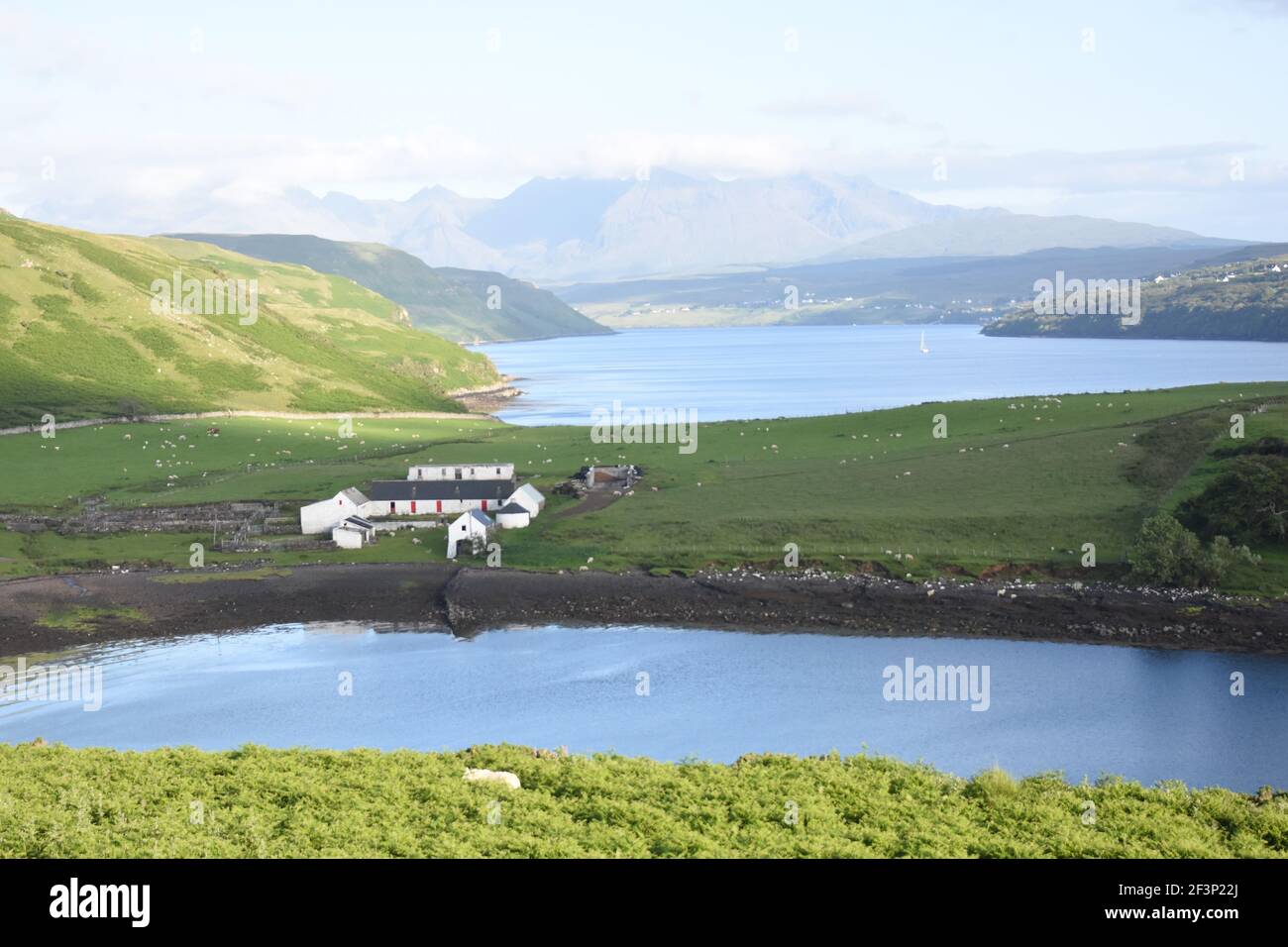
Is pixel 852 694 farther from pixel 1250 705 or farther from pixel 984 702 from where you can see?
pixel 1250 705

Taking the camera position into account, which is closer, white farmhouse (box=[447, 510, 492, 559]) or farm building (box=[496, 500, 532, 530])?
white farmhouse (box=[447, 510, 492, 559])

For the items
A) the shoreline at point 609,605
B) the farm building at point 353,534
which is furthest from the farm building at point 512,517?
the farm building at point 353,534

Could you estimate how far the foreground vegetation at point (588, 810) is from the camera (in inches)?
895

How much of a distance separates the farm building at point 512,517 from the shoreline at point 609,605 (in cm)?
704

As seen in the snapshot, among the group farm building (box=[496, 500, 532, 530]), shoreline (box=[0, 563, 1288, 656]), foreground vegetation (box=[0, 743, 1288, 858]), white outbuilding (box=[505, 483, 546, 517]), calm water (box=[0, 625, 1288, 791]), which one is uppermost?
white outbuilding (box=[505, 483, 546, 517])

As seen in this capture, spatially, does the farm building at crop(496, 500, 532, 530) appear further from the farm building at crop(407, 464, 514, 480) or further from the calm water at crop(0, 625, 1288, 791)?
the calm water at crop(0, 625, 1288, 791)

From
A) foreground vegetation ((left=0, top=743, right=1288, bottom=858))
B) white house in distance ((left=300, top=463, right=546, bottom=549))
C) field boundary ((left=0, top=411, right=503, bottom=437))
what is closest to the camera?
foreground vegetation ((left=0, top=743, right=1288, bottom=858))

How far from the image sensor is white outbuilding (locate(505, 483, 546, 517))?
295ft

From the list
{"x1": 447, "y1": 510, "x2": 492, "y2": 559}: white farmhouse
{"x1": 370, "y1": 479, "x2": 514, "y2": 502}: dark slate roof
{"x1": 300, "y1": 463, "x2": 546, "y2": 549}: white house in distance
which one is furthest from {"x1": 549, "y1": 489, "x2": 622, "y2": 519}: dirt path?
{"x1": 447, "y1": 510, "x2": 492, "y2": 559}: white farmhouse

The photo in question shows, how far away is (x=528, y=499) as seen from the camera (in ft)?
300

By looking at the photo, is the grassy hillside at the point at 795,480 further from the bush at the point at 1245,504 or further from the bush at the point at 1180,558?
the bush at the point at 1245,504

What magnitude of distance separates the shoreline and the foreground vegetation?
3900 cm

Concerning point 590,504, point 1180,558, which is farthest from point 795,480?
point 1180,558
